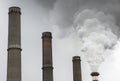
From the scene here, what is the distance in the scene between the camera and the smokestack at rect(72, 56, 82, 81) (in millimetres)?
43094

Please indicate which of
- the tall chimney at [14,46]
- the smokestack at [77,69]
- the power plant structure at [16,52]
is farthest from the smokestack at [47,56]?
the smokestack at [77,69]

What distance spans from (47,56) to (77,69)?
7335mm

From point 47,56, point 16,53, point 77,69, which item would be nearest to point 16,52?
point 16,53

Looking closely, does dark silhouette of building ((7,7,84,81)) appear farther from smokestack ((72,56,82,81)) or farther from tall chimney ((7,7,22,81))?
smokestack ((72,56,82,81))

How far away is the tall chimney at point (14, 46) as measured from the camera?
102 ft

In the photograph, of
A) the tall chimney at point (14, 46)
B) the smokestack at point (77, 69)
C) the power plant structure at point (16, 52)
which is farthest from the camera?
the smokestack at point (77, 69)

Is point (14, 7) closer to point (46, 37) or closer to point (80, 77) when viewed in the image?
point (46, 37)

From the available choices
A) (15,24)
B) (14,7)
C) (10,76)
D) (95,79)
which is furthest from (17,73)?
(95,79)

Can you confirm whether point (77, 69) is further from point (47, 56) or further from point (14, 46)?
Result: point (14, 46)

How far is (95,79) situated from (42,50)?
325 inches

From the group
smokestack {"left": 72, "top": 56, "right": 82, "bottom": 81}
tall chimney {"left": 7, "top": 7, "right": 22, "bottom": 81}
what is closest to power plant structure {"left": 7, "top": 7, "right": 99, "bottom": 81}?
tall chimney {"left": 7, "top": 7, "right": 22, "bottom": 81}

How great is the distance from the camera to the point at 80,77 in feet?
142

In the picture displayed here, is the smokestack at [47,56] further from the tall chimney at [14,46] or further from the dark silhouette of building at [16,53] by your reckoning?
the tall chimney at [14,46]

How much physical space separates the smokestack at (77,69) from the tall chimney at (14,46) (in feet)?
43.8
